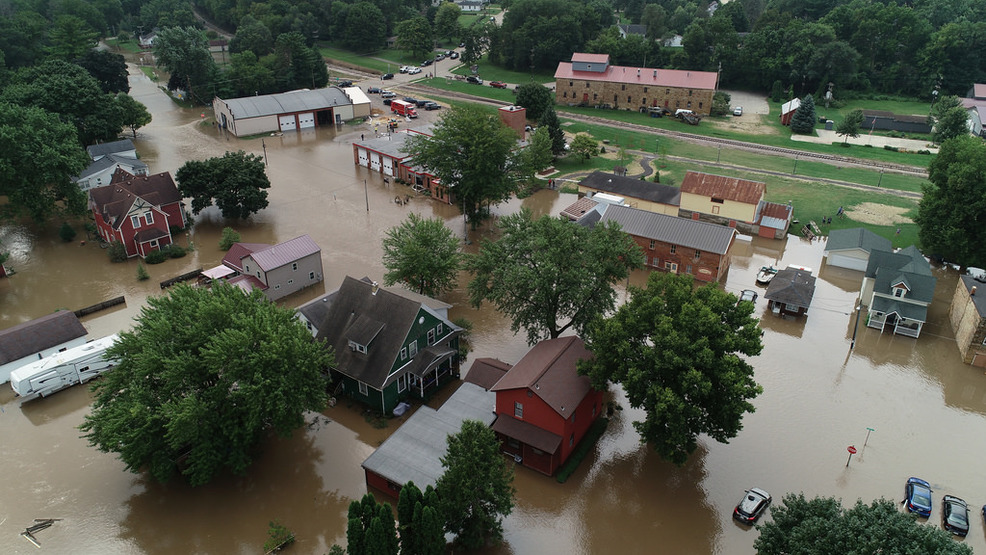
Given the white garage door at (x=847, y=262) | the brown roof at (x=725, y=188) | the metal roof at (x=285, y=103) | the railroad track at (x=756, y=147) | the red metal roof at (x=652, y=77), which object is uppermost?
the red metal roof at (x=652, y=77)

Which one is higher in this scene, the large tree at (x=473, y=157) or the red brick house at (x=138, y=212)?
the large tree at (x=473, y=157)

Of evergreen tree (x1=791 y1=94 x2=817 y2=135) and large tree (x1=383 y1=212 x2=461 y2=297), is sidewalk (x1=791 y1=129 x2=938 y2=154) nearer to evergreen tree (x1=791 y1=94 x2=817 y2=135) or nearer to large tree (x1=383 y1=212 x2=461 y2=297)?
evergreen tree (x1=791 y1=94 x2=817 y2=135)

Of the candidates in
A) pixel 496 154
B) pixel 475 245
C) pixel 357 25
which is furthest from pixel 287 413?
pixel 357 25

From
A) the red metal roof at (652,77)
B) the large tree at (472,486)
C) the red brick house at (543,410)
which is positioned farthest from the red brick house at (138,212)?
the red metal roof at (652,77)

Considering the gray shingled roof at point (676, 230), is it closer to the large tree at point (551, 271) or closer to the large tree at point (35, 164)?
the large tree at point (551, 271)

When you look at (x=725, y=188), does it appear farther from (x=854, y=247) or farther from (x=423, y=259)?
(x=423, y=259)

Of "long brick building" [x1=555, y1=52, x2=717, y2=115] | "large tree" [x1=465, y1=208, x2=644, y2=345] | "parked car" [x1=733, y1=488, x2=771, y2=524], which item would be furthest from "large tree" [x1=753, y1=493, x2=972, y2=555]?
"long brick building" [x1=555, y1=52, x2=717, y2=115]
